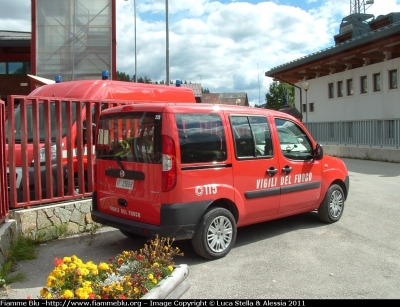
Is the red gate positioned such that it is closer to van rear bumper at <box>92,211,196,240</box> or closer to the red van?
the red van

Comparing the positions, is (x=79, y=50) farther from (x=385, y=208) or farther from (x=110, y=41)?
(x=385, y=208)

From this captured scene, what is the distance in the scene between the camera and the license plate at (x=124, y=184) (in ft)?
17.1

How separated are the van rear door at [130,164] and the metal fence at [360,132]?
509 inches

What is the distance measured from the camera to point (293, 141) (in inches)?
253

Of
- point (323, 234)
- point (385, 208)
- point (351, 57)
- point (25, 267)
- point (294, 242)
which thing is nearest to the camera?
point (25, 267)

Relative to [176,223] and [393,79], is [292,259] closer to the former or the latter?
[176,223]

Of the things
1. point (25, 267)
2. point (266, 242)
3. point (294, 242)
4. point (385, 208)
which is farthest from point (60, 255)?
point (385, 208)

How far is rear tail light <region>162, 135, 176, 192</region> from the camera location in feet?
15.9

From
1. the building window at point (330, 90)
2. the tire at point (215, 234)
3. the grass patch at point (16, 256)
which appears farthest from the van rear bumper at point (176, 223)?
the building window at point (330, 90)

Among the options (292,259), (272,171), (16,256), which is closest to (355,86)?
(272,171)

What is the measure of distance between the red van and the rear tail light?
0.01 m

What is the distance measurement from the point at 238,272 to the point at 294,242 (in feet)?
4.76

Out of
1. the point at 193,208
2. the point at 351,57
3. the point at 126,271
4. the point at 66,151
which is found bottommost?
the point at 126,271

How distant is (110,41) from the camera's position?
19750mm
